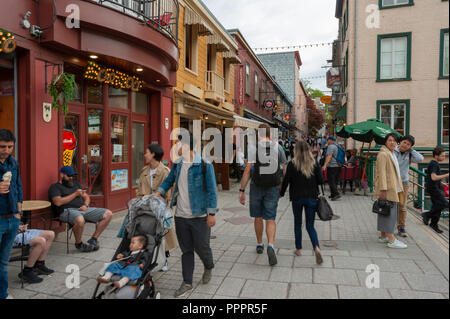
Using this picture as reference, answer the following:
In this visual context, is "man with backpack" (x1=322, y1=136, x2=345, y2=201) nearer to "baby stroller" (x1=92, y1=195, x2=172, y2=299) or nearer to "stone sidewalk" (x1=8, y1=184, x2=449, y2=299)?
"stone sidewalk" (x1=8, y1=184, x2=449, y2=299)

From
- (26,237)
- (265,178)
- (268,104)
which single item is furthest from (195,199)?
(268,104)

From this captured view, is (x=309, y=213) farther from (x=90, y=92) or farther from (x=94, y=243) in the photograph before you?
(x=90, y=92)

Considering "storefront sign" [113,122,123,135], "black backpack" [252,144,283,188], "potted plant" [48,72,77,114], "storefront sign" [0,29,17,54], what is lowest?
"black backpack" [252,144,283,188]

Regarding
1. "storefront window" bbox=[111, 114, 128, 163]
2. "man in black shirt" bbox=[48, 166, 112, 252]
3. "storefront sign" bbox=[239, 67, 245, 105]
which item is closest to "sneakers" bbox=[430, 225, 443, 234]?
"man in black shirt" bbox=[48, 166, 112, 252]

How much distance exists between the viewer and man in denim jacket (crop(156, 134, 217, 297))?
13.1 feet

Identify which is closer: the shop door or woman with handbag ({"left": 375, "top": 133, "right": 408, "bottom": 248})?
woman with handbag ({"left": 375, "top": 133, "right": 408, "bottom": 248})

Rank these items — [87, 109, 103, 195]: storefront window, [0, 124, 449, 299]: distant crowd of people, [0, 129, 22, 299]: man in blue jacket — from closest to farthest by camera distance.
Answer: [0, 129, 22, 299]: man in blue jacket → [0, 124, 449, 299]: distant crowd of people → [87, 109, 103, 195]: storefront window

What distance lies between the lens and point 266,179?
16.2ft

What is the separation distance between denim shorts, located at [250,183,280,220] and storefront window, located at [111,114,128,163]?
4672 mm

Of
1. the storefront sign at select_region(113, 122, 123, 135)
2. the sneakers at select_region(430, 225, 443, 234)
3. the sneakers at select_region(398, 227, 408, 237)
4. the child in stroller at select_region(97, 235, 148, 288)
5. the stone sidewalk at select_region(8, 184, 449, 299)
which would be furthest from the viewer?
the storefront sign at select_region(113, 122, 123, 135)

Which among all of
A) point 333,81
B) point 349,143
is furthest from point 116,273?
point 333,81

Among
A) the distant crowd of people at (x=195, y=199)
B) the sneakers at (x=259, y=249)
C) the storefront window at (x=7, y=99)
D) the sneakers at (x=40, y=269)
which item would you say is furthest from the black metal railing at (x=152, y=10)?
the sneakers at (x=259, y=249)

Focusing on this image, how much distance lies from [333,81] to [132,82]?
48.4 ft

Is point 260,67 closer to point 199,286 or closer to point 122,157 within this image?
point 122,157
